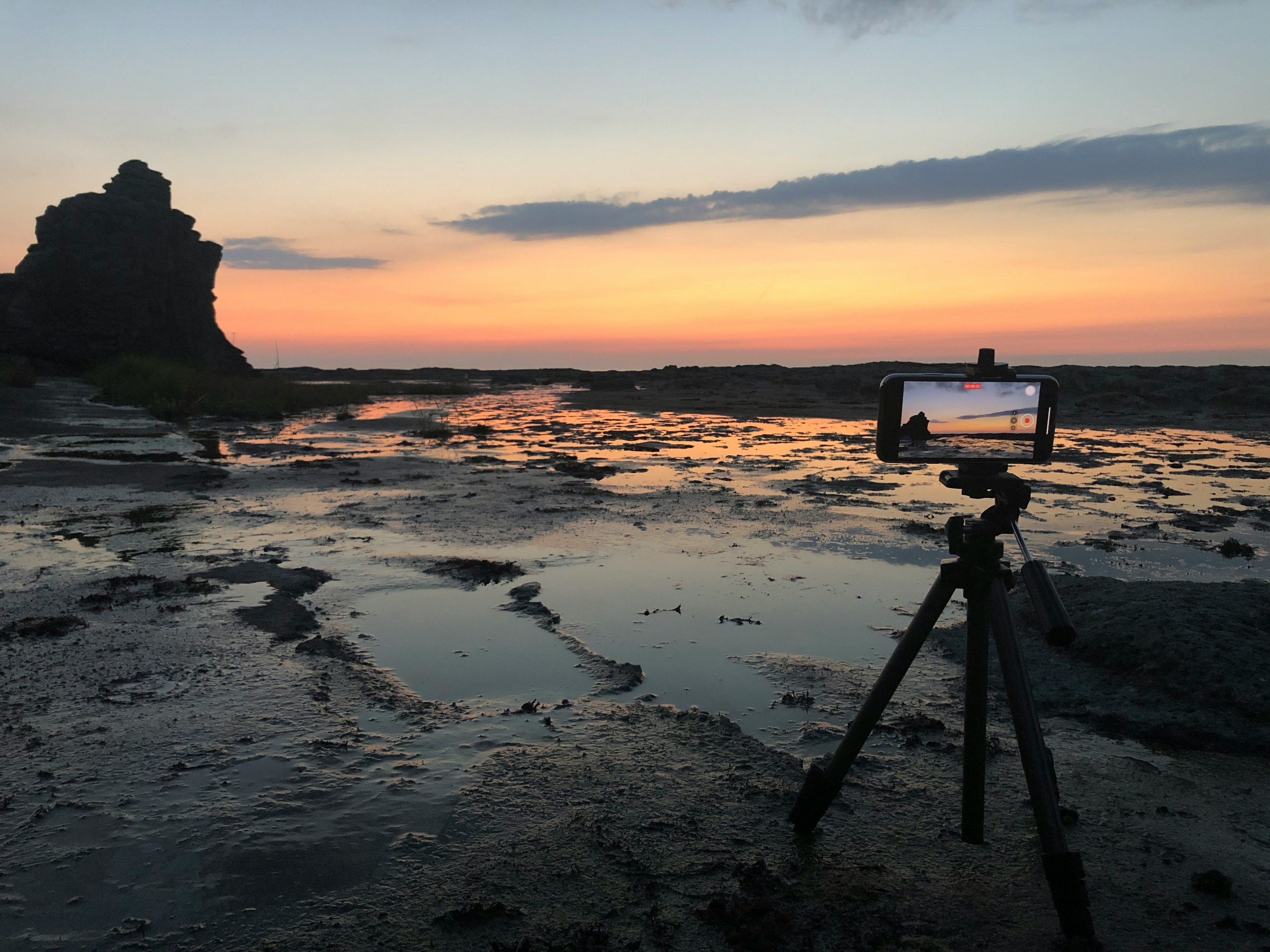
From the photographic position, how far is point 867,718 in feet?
10.6

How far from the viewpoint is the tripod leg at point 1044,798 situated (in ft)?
9.19

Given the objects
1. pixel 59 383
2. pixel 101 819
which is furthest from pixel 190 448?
pixel 59 383

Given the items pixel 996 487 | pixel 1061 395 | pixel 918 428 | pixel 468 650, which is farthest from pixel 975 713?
pixel 1061 395

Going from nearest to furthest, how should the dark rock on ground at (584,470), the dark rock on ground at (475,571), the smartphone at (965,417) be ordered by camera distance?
the smartphone at (965,417) < the dark rock on ground at (475,571) < the dark rock on ground at (584,470)

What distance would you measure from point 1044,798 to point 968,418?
1.39 metres

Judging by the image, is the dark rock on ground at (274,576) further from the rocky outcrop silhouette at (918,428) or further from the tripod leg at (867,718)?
the rocky outcrop silhouette at (918,428)

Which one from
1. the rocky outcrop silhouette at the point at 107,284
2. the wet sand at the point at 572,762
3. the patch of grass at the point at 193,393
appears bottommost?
the wet sand at the point at 572,762

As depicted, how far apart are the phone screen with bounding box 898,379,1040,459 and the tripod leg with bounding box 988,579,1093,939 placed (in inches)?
22.2

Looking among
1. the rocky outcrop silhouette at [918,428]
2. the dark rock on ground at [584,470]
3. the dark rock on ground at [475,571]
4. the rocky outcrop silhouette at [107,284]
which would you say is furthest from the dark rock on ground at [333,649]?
the rocky outcrop silhouette at [107,284]

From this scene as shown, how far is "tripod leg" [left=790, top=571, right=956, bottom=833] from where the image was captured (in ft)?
9.72

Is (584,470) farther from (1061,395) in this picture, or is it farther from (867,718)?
(1061,395)

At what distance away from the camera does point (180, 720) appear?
461cm

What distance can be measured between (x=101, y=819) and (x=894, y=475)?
14.8 m

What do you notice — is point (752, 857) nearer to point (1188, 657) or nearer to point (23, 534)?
point (1188, 657)
